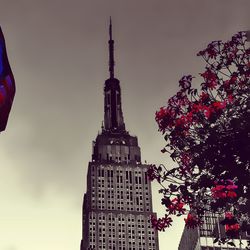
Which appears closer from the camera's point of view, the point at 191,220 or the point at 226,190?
the point at 226,190

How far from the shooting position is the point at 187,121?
14.8 metres

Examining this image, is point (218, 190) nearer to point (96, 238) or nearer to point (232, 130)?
point (232, 130)

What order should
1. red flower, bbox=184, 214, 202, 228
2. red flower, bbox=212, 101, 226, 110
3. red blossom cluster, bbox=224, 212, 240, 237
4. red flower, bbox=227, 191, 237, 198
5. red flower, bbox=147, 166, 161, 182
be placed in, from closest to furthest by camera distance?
red flower, bbox=227, 191, 237, 198 → red blossom cluster, bbox=224, 212, 240, 237 → red flower, bbox=212, 101, 226, 110 → red flower, bbox=184, 214, 202, 228 → red flower, bbox=147, 166, 161, 182

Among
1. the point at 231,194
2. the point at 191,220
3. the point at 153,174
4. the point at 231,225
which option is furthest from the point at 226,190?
the point at 153,174

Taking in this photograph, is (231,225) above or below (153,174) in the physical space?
below

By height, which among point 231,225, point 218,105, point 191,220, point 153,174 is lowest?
point 231,225

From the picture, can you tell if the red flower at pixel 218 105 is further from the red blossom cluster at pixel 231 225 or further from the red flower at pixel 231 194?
the red blossom cluster at pixel 231 225

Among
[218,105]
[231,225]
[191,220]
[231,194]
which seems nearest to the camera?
[231,194]

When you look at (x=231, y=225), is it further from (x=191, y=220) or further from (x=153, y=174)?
(x=153, y=174)

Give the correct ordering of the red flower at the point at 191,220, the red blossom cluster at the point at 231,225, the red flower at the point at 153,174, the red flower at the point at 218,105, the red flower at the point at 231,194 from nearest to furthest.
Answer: the red flower at the point at 231,194
the red blossom cluster at the point at 231,225
the red flower at the point at 218,105
the red flower at the point at 191,220
the red flower at the point at 153,174

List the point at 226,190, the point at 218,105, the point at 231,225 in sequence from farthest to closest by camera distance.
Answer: the point at 218,105 → the point at 231,225 → the point at 226,190

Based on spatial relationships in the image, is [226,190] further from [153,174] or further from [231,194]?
[153,174]

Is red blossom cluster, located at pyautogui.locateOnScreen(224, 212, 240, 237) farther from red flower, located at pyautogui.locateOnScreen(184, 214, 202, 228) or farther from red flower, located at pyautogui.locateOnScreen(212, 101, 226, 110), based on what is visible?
red flower, located at pyautogui.locateOnScreen(212, 101, 226, 110)

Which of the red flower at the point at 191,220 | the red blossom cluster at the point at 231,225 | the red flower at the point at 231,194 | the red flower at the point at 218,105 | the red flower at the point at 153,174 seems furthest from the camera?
the red flower at the point at 153,174
